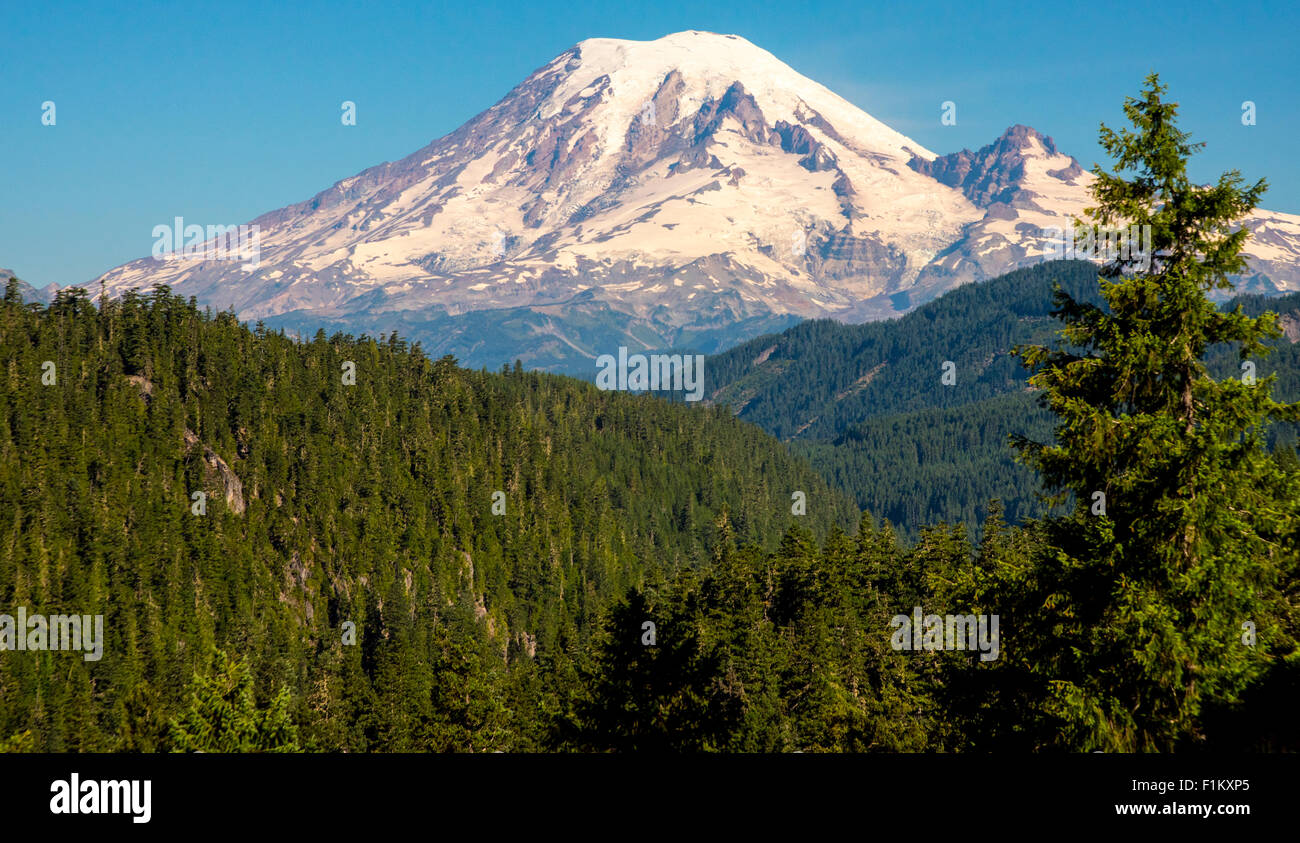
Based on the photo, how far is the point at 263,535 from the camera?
5965 inches

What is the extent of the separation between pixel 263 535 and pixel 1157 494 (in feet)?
486

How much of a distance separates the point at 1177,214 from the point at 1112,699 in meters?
8.93

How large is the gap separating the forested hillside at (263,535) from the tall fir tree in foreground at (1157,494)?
46.7 m

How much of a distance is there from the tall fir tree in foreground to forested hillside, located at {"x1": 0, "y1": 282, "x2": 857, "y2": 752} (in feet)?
153

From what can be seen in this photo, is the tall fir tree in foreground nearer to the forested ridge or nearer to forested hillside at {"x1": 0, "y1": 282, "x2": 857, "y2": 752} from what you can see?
the forested ridge

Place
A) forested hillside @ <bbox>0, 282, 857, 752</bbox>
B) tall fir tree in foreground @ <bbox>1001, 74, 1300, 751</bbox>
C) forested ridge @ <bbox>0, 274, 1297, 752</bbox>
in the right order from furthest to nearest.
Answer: forested hillside @ <bbox>0, 282, 857, 752</bbox> < forested ridge @ <bbox>0, 274, 1297, 752</bbox> < tall fir tree in foreground @ <bbox>1001, 74, 1300, 751</bbox>

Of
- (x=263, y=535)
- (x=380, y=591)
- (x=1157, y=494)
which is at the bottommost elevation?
(x=380, y=591)

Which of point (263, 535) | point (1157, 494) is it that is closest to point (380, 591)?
point (263, 535)

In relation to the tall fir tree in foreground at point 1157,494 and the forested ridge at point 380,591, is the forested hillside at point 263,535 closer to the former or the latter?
the forested ridge at point 380,591

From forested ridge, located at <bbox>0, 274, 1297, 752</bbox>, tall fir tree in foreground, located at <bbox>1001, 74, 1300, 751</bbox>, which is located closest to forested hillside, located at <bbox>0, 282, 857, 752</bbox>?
forested ridge, located at <bbox>0, 274, 1297, 752</bbox>

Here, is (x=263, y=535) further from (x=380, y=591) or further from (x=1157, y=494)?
(x=1157, y=494)

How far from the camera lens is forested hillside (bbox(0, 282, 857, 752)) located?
3826 inches
